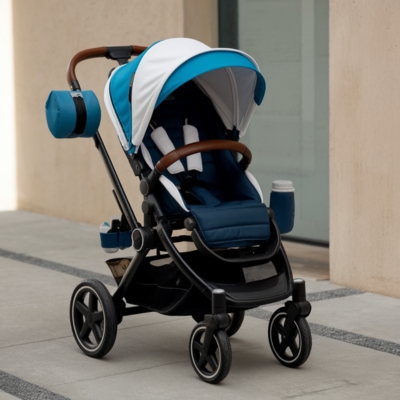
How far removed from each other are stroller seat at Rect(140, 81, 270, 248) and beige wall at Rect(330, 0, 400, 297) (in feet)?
5.20

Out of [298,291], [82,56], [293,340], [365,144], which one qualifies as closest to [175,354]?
[293,340]

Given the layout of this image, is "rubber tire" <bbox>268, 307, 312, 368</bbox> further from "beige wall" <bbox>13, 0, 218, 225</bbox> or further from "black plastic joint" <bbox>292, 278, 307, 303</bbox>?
"beige wall" <bbox>13, 0, 218, 225</bbox>

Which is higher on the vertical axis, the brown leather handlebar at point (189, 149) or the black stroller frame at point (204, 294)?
the brown leather handlebar at point (189, 149)

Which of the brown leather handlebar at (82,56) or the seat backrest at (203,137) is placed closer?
the seat backrest at (203,137)

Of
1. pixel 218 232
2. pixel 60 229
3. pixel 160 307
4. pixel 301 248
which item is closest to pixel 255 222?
pixel 218 232

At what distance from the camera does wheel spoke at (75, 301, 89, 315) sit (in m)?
5.17

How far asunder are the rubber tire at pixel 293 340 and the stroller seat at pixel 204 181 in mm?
459

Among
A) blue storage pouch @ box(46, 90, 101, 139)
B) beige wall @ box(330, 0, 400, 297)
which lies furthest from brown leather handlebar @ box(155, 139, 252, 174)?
beige wall @ box(330, 0, 400, 297)

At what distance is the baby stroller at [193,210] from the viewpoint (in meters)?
4.69

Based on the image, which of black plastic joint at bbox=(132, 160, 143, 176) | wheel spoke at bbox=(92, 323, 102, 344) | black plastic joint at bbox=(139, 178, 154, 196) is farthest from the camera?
wheel spoke at bbox=(92, 323, 102, 344)

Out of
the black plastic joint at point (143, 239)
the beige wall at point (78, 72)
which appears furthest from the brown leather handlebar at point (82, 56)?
the beige wall at point (78, 72)

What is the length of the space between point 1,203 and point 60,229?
188cm

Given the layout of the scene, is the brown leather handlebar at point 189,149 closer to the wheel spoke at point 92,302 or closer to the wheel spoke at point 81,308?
the wheel spoke at point 92,302

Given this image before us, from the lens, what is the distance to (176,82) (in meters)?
4.69
